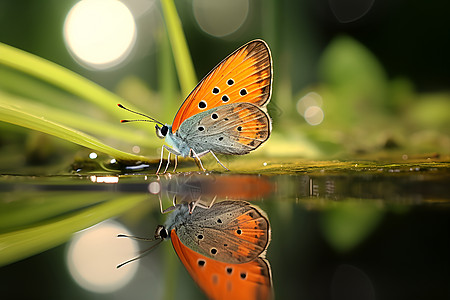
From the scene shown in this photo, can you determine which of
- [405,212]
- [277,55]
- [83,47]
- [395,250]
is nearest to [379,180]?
[405,212]

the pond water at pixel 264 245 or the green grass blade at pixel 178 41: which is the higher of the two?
the green grass blade at pixel 178 41

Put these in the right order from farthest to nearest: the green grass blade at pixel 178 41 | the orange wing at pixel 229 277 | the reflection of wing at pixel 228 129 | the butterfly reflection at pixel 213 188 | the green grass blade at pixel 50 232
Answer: the green grass blade at pixel 178 41 < the reflection of wing at pixel 228 129 < the butterfly reflection at pixel 213 188 < the green grass blade at pixel 50 232 < the orange wing at pixel 229 277

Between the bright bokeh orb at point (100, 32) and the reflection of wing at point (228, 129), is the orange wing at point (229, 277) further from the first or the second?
the bright bokeh orb at point (100, 32)

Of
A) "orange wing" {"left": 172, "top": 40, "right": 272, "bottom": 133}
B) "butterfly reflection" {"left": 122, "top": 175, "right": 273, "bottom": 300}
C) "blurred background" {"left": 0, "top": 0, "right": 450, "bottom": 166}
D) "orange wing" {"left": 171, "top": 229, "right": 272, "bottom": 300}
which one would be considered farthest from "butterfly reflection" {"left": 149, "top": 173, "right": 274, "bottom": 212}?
"blurred background" {"left": 0, "top": 0, "right": 450, "bottom": 166}

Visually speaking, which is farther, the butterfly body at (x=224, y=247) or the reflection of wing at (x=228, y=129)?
the reflection of wing at (x=228, y=129)

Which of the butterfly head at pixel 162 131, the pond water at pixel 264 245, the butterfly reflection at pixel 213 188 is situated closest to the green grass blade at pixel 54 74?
the butterfly head at pixel 162 131

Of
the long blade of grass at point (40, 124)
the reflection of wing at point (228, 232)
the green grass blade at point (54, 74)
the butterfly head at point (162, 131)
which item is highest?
the green grass blade at point (54, 74)

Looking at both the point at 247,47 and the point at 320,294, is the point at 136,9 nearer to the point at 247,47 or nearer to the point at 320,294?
the point at 247,47
